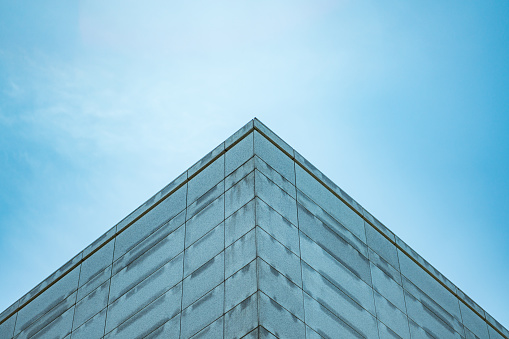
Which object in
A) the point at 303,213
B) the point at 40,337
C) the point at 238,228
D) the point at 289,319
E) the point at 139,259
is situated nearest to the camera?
the point at 289,319

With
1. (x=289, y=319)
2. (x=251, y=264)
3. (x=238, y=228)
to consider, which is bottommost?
A: (x=289, y=319)

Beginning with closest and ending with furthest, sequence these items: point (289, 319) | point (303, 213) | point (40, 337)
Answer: point (289, 319), point (303, 213), point (40, 337)

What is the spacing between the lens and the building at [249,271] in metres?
18.7

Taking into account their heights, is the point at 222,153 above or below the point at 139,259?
above

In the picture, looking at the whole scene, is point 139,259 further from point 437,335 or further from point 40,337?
point 437,335

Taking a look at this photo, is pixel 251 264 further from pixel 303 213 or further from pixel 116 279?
pixel 116 279

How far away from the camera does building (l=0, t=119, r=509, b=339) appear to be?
18.7 m

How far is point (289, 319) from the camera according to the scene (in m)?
18.0

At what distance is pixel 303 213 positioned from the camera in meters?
21.4

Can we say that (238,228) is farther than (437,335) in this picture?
No

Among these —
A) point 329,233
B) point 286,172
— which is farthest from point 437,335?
point 286,172

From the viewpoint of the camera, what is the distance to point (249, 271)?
1838cm

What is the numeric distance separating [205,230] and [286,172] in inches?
115

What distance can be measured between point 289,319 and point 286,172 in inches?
205
